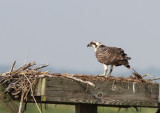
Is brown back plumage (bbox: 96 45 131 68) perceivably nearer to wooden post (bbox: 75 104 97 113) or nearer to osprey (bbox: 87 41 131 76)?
osprey (bbox: 87 41 131 76)

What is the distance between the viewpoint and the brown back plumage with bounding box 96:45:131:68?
390 inches

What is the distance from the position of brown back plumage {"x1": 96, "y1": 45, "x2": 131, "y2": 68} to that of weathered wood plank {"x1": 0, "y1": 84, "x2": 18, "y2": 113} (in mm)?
2951

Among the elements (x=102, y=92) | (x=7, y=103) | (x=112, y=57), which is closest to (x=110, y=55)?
(x=112, y=57)

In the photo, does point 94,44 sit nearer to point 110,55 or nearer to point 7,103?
point 110,55

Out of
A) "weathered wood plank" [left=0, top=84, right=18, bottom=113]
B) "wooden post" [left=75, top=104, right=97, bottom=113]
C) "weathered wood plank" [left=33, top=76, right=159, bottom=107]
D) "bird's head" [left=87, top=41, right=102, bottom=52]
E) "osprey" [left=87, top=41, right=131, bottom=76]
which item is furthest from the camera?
"bird's head" [left=87, top=41, right=102, bottom=52]

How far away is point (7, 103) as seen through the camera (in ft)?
24.1

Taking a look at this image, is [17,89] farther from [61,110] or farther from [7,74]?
[61,110]

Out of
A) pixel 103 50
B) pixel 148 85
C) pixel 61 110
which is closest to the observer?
pixel 148 85

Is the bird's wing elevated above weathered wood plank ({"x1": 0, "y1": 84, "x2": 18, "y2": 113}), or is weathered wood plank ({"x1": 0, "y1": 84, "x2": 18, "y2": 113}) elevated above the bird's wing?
the bird's wing

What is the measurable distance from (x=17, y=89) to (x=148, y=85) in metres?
2.08

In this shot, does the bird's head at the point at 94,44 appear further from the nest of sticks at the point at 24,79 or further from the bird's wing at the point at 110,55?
the nest of sticks at the point at 24,79

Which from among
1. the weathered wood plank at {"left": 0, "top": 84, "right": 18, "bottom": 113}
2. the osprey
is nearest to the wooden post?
the weathered wood plank at {"left": 0, "top": 84, "right": 18, "bottom": 113}

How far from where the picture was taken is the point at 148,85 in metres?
8.23

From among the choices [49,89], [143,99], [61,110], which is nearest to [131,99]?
[143,99]
